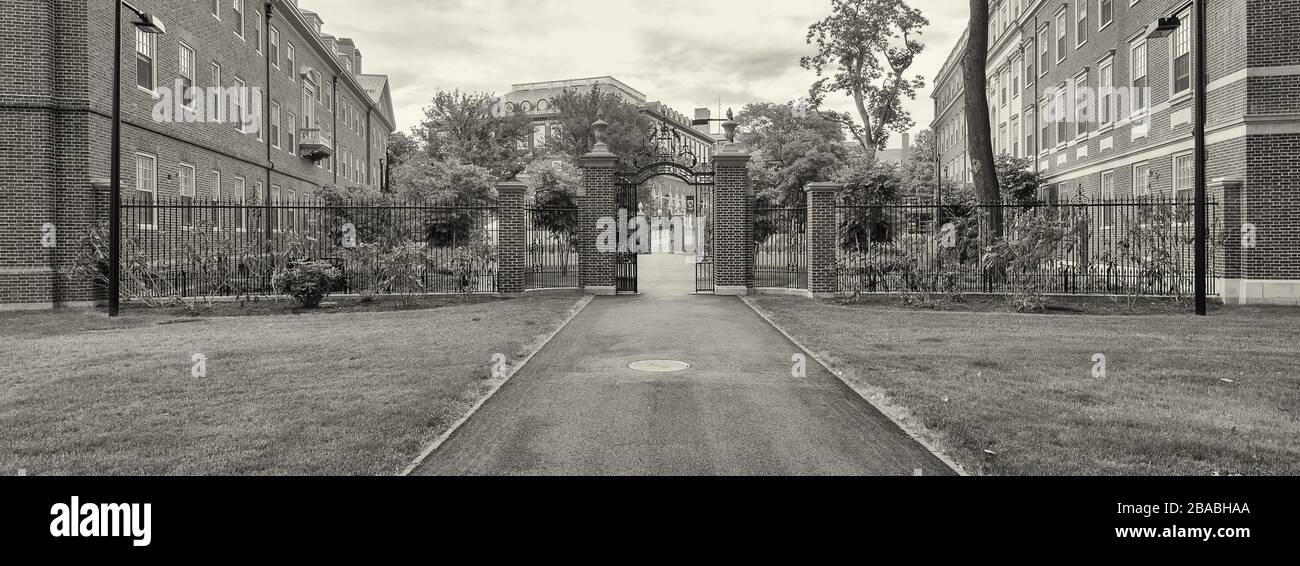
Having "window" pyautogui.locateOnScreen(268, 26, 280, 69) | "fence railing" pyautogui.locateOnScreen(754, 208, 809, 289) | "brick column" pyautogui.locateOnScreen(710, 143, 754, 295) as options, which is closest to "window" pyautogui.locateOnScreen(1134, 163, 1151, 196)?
"fence railing" pyautogui.locateOnScreen(754, 208, 809, 289)

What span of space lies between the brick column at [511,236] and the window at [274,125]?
15.7 meters

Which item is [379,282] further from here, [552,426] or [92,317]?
[552,426]

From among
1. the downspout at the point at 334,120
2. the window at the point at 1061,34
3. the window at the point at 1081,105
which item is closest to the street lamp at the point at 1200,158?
the window at the point at 1081,105

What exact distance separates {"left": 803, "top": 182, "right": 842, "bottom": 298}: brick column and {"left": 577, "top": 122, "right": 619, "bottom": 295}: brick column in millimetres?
4831

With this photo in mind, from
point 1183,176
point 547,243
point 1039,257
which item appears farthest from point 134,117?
point 1183,176

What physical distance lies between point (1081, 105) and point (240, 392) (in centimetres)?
3044

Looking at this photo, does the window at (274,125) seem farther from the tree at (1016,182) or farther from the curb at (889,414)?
the tree at (1016,182)

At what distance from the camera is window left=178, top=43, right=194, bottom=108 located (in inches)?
862

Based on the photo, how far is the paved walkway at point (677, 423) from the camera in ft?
17.1

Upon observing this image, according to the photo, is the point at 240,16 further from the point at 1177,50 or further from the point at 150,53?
the point at 1177,50

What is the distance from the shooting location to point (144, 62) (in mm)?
19797

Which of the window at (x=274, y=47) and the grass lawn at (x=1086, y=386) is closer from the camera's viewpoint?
the grass lawn at (x=1086, y=386)

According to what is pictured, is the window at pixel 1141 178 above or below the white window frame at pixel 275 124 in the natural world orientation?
below

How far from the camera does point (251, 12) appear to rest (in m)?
27.8
